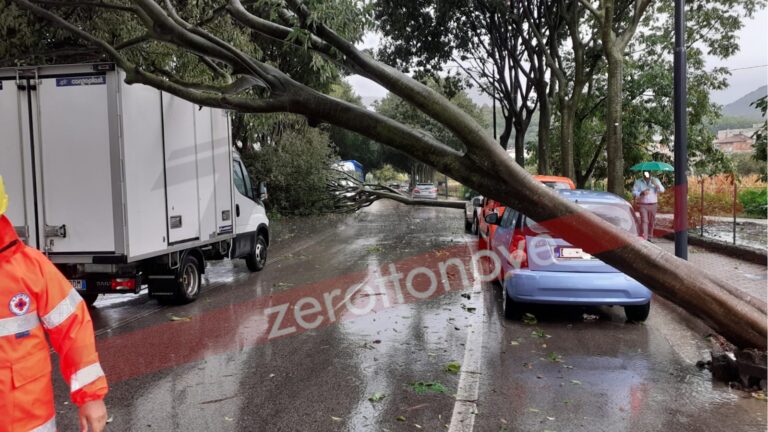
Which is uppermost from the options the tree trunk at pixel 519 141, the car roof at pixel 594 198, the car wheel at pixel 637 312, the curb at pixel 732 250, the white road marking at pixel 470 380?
the tree trunk at pixel 519 141

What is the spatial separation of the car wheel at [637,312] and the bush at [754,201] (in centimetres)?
1550

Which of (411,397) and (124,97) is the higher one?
(124,97)

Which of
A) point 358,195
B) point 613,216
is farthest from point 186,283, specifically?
point 613,216

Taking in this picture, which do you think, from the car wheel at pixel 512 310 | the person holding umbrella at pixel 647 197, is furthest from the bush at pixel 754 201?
the car wheel at pixel 512 310

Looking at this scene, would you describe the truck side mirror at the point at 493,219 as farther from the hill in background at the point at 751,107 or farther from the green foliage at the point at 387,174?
the green foliage at the point at 387,174

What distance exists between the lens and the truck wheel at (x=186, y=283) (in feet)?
27.3

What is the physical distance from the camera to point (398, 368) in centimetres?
553

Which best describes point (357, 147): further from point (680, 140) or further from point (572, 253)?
point (572, 253)

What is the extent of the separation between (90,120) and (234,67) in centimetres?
269

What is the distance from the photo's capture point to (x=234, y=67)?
5.36m

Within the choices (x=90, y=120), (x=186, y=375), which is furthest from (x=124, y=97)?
(x=186, y=375)

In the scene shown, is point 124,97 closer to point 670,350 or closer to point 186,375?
point 186,375

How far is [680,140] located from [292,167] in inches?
795

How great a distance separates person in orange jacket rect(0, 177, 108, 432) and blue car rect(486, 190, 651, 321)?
5.24m
